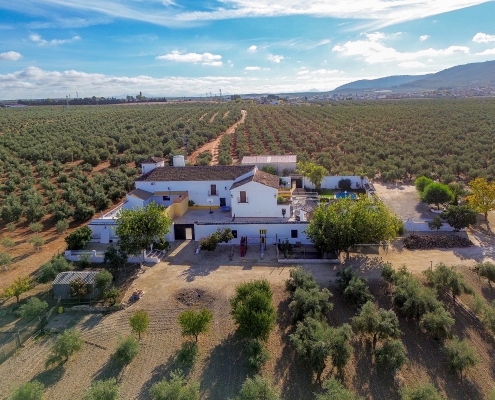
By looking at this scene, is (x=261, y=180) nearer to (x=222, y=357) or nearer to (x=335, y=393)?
(x=222, y=357)

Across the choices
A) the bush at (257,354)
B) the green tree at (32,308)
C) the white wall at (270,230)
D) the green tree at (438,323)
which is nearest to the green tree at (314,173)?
the white wall at (270,230)

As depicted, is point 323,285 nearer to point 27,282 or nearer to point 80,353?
point 80,353

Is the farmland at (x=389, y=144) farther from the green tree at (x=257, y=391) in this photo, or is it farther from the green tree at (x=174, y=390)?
the green tree at (x=174, y=390)

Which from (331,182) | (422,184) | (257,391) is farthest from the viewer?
(331,182)

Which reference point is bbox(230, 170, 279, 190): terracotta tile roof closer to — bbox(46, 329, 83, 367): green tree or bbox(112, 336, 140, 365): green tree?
bbox(112, 336, 140, 365): green tree

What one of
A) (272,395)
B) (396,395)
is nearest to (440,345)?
(396,395)

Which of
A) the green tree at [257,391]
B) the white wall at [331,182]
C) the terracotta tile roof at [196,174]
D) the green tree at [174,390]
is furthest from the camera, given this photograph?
the white wall at [331,182]

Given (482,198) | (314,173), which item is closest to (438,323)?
(482,198)
